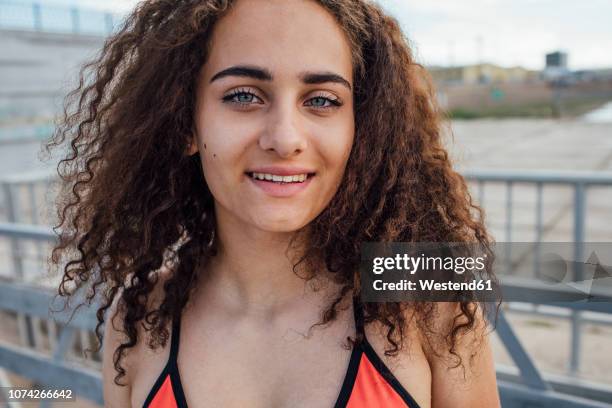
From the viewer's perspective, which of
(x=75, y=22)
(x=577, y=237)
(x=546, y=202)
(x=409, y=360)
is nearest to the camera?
(x=409, y=360)

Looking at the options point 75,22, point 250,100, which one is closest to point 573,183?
point 250,100

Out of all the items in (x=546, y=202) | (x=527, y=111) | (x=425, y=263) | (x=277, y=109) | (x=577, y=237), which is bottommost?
(x=546, y=202)

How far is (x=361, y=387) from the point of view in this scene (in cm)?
129

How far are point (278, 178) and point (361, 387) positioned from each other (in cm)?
51

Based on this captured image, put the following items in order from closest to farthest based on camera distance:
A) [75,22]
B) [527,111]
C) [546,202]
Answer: [546,202] → [75,22] → [527,111]

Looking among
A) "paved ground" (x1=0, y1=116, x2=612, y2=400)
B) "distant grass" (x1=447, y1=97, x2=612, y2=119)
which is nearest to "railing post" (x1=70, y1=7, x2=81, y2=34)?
"paved ground" (x1=0, y1=116, x2=612, y2=400)

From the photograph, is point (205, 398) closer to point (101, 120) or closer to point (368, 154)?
point (368, 154)

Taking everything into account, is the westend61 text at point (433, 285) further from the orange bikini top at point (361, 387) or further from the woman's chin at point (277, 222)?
the woman's chin at point (277, 222)

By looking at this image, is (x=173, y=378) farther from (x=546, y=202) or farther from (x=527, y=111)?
(x=527, y=111)

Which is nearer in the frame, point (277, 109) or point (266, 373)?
point (277, 109)

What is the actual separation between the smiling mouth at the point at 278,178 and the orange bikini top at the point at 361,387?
0.36 meters

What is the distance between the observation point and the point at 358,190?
142cm

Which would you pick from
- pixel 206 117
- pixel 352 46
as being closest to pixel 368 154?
pixel 352 46

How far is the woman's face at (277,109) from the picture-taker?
124 cm
